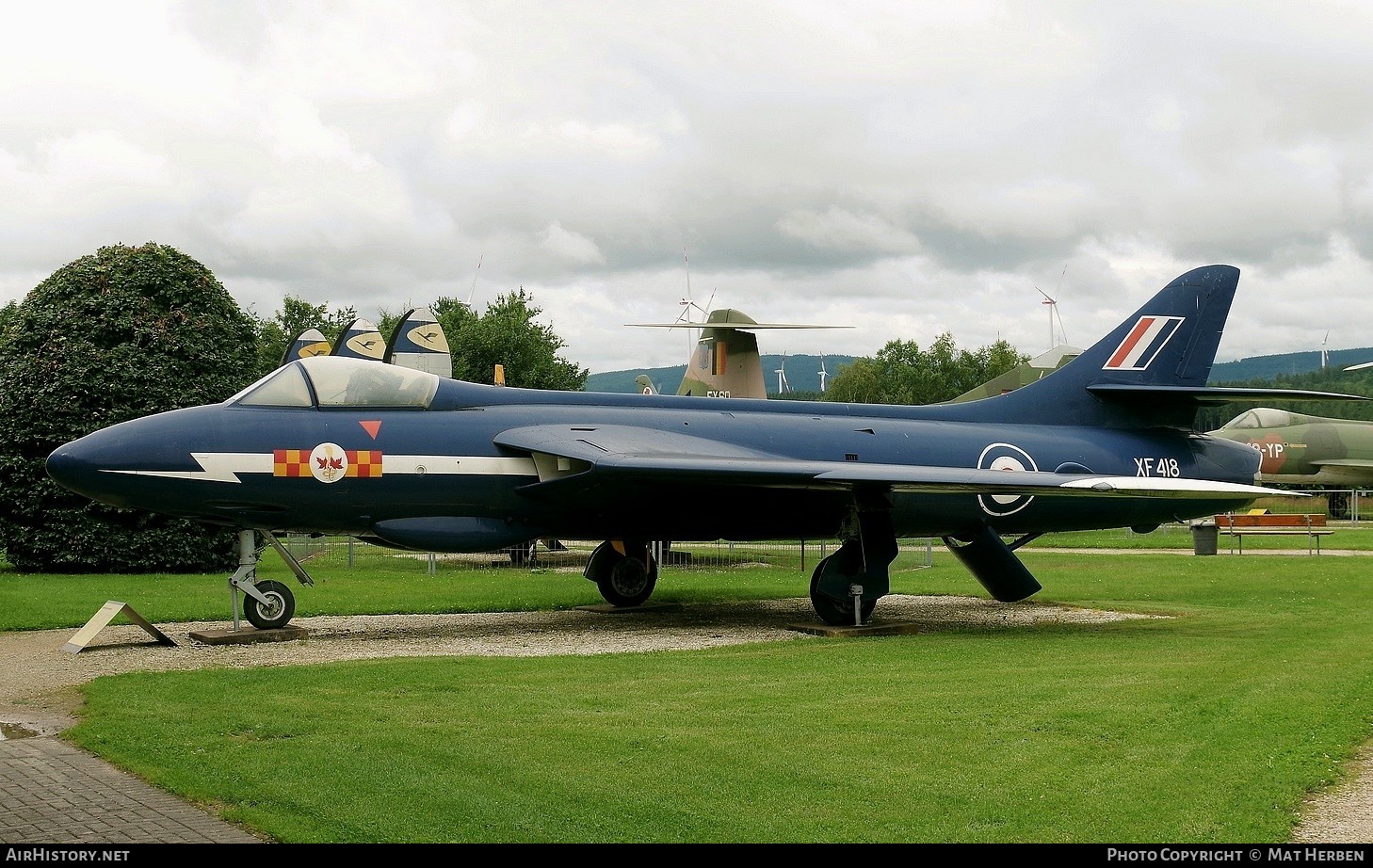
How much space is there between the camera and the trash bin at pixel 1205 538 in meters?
27.0

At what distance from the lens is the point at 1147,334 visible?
17719 mm

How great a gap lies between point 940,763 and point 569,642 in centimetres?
707

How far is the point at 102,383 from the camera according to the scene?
2208 cm

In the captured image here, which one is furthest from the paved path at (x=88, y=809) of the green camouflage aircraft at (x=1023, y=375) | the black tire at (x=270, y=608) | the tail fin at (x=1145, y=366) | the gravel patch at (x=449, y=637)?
the green camouflage aircraft at (x=1023, y=375)

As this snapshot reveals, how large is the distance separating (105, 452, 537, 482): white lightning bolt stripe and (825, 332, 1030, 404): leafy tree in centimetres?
9500

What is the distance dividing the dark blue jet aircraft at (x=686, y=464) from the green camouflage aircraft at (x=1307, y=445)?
27913 mm

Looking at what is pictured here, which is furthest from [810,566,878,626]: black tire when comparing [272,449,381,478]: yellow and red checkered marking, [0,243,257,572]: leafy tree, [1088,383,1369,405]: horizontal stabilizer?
[0,243,257,572]: leafy tree

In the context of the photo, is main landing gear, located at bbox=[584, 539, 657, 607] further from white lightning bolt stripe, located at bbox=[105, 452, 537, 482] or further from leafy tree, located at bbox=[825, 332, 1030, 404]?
leafy tree, located at bbox=[825, 332, 1030, 404]

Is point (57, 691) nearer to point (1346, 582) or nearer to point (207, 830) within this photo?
point (207, 830)

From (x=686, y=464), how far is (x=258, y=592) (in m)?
4.93

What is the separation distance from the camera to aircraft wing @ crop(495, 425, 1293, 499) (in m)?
13.2

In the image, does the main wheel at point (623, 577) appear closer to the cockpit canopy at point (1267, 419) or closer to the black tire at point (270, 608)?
the black tire at point (270, 608)

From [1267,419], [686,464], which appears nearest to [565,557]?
[686,464]

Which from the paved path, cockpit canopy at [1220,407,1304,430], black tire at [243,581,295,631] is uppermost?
cockpit canopy at [1220,407,1304,430]
